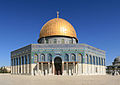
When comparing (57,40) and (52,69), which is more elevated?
(57,40)

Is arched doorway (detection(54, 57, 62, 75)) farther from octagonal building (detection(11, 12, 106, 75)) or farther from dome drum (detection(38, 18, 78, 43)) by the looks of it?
dome drum (detection(38, 18, 78, 43))

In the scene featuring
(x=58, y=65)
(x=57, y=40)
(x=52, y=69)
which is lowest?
(x=52, y=69)

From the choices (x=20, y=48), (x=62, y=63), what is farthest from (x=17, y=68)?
(x=62, y=63)

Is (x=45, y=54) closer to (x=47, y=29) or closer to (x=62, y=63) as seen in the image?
(x=62, y=63)

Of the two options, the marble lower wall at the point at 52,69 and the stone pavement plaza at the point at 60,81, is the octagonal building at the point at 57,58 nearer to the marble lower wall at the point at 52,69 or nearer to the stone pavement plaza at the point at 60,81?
the marble lower wall at the point at 52,69

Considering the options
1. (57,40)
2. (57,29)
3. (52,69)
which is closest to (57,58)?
(52,69)

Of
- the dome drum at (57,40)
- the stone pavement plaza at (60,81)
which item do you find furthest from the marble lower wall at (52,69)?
the stone pavement plaza at (60,81)

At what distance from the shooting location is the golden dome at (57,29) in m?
39.1

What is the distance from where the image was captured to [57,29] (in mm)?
39375

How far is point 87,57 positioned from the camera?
119ft

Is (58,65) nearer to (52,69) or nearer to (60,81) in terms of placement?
(52,69)

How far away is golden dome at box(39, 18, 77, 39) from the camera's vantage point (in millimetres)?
39125

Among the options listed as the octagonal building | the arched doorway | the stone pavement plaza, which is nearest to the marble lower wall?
the octagonal building

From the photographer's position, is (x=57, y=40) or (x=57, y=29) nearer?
(x=57, y=40)
